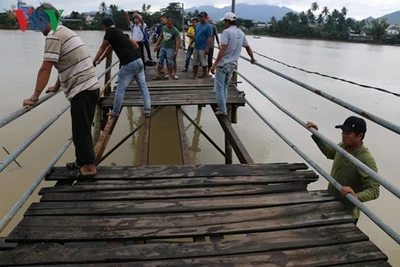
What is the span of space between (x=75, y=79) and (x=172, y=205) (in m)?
1.37

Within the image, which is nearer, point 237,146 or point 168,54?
point 237,146

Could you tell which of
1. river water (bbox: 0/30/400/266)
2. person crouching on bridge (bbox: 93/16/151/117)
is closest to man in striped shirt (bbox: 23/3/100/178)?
person crouching on bridge (bbox: 93/16/151/117)

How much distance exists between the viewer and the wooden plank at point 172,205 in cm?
251

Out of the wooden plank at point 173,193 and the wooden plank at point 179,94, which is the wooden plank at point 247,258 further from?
the wooden plank at point 179,94

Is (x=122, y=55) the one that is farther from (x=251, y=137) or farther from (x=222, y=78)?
(x=251, y=137)

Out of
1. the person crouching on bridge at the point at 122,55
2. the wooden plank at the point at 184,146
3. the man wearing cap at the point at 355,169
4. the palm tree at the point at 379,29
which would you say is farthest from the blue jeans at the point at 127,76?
the palm tree at the point at 379,29

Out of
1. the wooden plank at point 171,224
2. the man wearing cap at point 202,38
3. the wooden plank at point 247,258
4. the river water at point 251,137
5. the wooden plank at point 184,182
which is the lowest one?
the river water at point 251,137

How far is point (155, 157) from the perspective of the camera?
7.42 meters

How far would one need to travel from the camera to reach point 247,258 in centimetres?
205

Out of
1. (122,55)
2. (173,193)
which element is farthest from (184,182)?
(122,55)

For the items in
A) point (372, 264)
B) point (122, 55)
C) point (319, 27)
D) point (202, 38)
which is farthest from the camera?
point (319, 27)

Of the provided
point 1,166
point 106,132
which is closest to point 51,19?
point 1,166

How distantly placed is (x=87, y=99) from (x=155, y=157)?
471 cm

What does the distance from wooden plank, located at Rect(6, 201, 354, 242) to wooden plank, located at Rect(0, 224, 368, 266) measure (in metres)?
0.09
